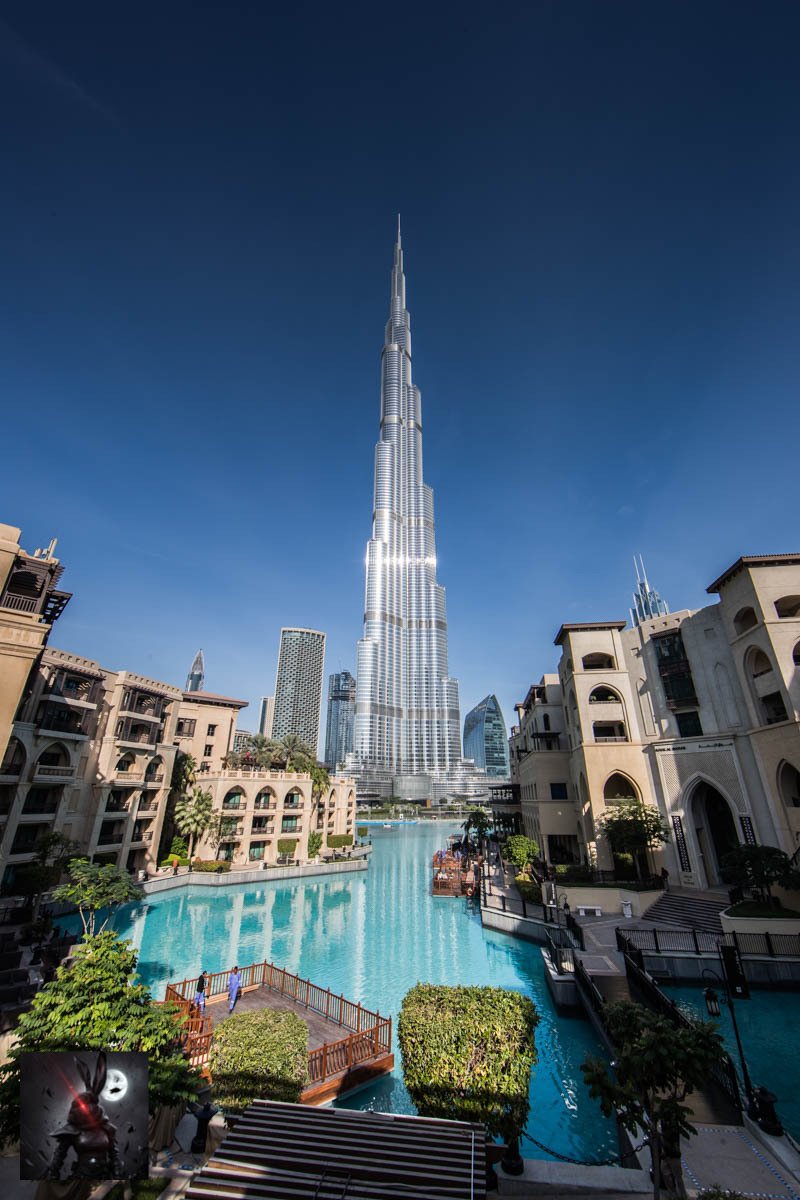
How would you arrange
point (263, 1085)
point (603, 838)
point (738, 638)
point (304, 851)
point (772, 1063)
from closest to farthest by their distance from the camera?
Answer: point (263, 1085)
point (772, 1063)
point (738, 638)
point (603, 838)
point (304, 851)

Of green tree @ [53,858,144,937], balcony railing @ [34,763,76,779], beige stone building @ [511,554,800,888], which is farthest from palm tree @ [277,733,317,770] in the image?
green tree @ [53,858,144,937]

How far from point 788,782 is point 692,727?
6053 millimetres

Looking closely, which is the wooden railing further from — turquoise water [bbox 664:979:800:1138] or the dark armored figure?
turquoise water [bbox 664:979:800:1138]

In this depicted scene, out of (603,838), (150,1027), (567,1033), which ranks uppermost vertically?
(603,838)

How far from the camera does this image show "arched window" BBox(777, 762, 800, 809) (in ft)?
86.8

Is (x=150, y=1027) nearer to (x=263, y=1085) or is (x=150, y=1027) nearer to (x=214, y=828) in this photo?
(x=263, y=1085)

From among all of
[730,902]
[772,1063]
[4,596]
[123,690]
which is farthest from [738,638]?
[123,690]

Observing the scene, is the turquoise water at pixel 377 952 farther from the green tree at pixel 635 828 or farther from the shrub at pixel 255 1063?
the green tree at pixel 635 828

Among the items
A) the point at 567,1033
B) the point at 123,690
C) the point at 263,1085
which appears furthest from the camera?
the point at 123,690

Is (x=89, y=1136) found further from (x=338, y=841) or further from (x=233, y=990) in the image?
(x=338, y=841)

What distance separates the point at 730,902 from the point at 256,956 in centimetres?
2431

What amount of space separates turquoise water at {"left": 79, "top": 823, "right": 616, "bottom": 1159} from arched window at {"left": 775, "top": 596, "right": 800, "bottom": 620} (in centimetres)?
2292

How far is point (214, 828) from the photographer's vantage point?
158 feet

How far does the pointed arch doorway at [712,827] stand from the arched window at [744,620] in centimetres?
970
